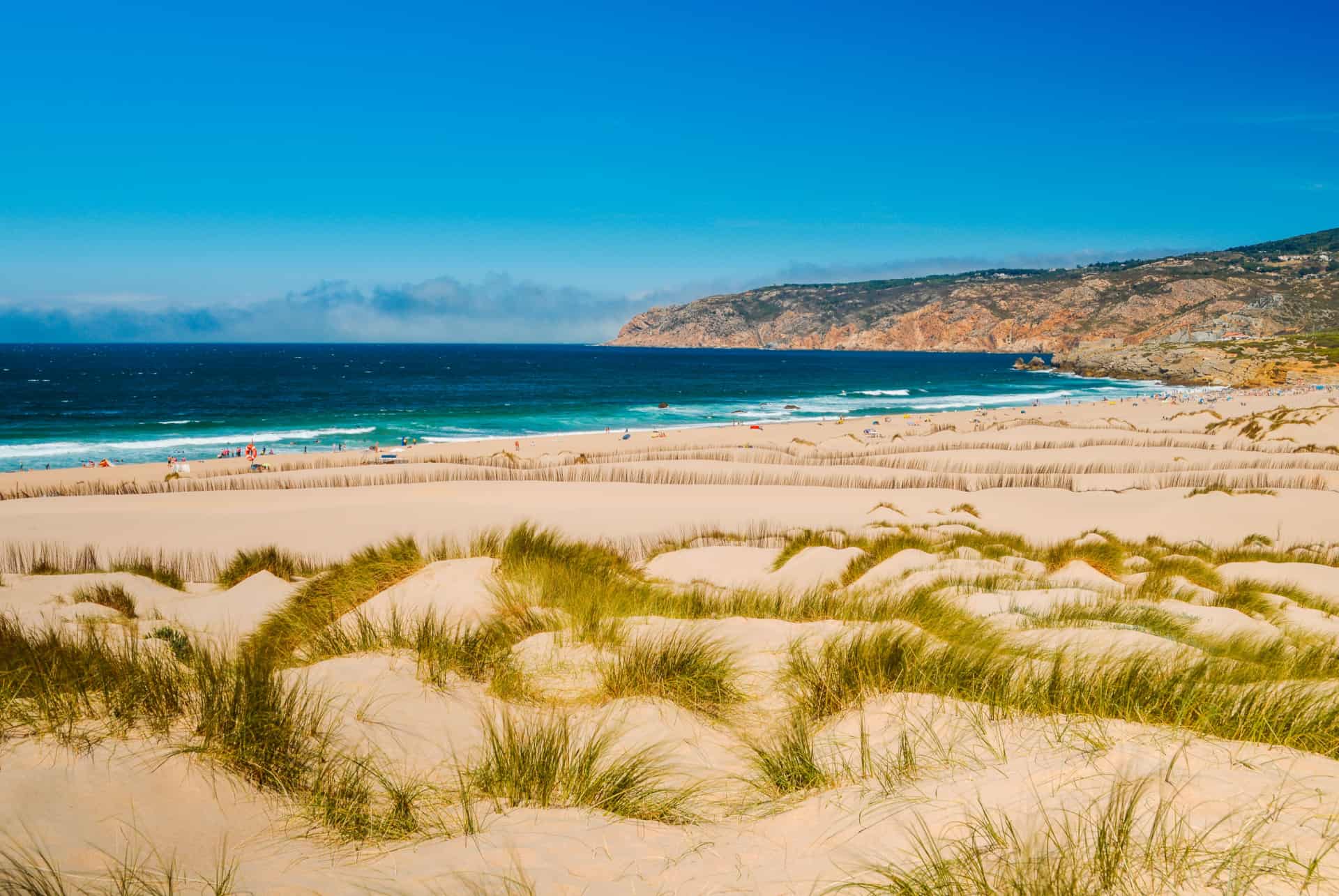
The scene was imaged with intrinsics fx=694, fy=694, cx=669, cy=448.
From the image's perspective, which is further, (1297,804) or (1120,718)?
(1120,718)

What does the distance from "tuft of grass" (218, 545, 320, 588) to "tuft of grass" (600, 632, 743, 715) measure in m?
5.32

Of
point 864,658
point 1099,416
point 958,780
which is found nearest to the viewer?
point 958,780

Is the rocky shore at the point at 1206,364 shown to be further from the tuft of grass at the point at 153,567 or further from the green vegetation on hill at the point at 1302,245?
the green vegetation on hill at the point at 1302,245

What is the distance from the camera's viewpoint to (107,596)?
623 centimetres

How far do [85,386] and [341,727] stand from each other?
75.3m

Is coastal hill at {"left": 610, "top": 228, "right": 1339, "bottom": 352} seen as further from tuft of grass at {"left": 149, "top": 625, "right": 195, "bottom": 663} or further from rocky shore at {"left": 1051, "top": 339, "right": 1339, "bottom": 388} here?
tuft of grass at {"left": 149, "top": 625, "right": 195, "bottom": 663}

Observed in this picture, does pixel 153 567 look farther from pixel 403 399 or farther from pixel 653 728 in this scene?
pixel 403 399

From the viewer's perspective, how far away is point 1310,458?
15219 mm

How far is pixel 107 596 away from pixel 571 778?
5.91 metres

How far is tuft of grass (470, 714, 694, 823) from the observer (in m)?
2.55

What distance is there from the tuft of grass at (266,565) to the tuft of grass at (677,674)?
17.4 feet

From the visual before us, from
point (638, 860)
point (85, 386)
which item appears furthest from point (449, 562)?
point (85, 386)

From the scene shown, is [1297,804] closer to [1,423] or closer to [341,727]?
[341,727]

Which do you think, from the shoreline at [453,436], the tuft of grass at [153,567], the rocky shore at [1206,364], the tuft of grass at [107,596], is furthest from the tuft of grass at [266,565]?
the rocky shore at [1206,364]
